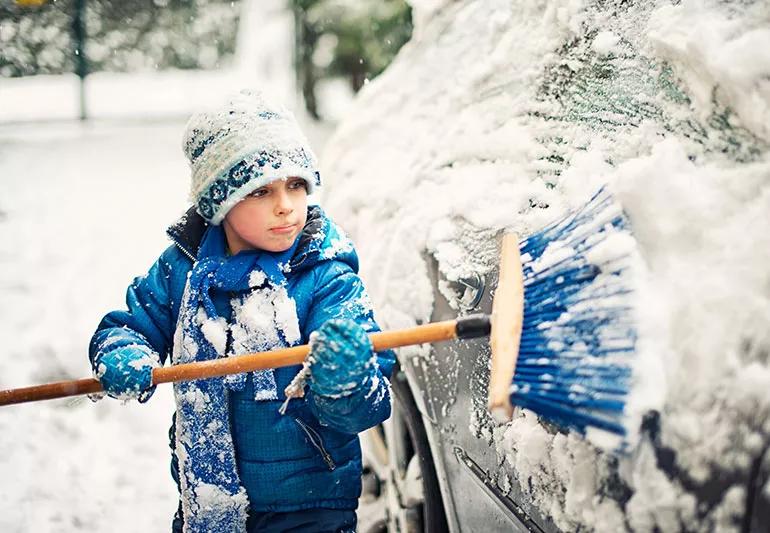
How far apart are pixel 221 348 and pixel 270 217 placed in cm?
33

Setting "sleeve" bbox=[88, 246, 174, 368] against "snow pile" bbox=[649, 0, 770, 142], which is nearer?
"snow pile" bbox=[649, 0, 770, 142]

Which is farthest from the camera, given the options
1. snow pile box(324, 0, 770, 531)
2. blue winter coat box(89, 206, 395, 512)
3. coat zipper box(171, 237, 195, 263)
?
coat zipper box(171, 237, 195, 263)

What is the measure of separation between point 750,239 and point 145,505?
261cm

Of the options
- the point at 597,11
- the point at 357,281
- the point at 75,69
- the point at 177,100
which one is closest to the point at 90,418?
the point at 357,281

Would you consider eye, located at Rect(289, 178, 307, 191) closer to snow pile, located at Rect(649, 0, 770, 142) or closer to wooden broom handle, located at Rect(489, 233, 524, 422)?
wooden broom handle, located at Rect(489, 233, 524, 422)

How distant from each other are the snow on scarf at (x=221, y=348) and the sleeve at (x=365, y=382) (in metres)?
0.08

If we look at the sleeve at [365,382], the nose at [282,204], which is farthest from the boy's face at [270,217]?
the sleeve at [365,382]

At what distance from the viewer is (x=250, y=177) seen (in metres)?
1.77

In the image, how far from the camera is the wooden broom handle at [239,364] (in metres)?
1.59

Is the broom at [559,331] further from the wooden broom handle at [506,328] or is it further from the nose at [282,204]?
the nose at [282,204]

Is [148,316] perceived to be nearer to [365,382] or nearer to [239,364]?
[239,364]

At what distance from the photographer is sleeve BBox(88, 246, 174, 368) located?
6.16 feet

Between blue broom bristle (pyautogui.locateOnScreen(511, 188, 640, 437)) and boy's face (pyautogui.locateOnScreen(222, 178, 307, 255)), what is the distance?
1.87 ft

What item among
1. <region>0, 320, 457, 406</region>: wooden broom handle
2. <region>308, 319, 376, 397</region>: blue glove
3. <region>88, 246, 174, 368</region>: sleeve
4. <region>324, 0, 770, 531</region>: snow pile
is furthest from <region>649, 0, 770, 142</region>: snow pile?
<region>88, 246, 174, 368</region>: sleeve
